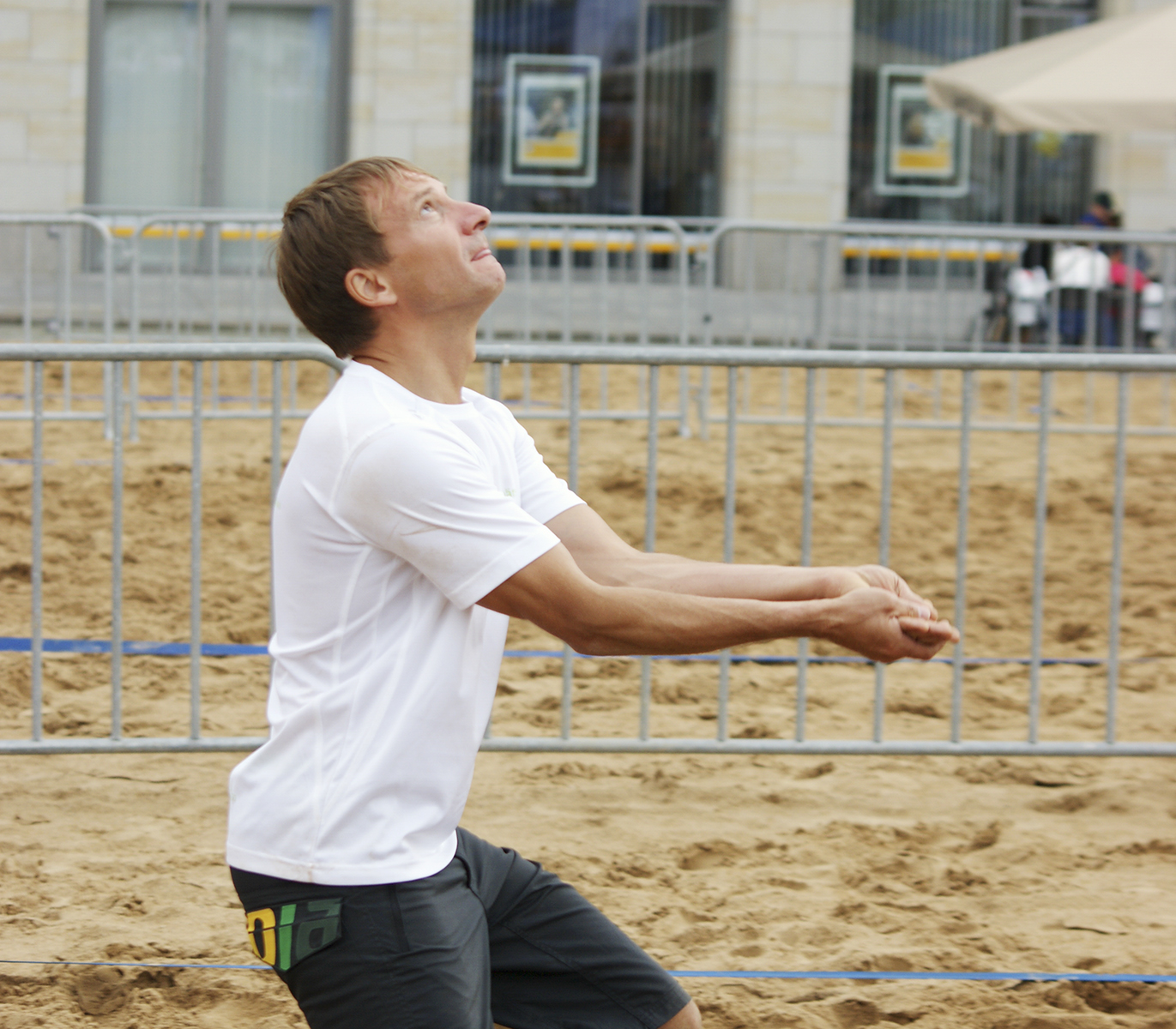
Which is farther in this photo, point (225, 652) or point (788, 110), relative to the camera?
point (788, 110)

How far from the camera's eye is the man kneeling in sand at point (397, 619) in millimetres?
2143

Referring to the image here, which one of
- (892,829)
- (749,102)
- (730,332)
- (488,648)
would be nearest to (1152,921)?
(892,829)

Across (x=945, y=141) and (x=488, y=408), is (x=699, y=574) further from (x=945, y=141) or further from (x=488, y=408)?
(x=945, y=141)

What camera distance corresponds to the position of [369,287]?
7.41 feet

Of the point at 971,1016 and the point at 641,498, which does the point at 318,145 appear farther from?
the point at 971,1016

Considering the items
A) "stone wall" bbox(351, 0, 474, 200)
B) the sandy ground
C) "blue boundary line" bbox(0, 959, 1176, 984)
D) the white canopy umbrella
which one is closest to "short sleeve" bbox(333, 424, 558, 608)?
the sandy ground

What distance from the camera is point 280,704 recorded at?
2264 mm

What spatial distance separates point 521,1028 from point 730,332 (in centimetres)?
886

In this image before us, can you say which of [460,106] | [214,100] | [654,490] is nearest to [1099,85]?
[460,106]

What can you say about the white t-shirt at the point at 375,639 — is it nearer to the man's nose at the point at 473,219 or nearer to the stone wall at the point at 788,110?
the man's nose at the point at 473,219

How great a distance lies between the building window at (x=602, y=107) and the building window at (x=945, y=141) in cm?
163

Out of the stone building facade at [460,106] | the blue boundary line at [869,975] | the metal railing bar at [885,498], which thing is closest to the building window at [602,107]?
the stone building facade at [460,106]

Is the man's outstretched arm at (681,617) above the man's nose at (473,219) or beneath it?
beneath

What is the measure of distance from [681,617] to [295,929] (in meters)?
0.71
